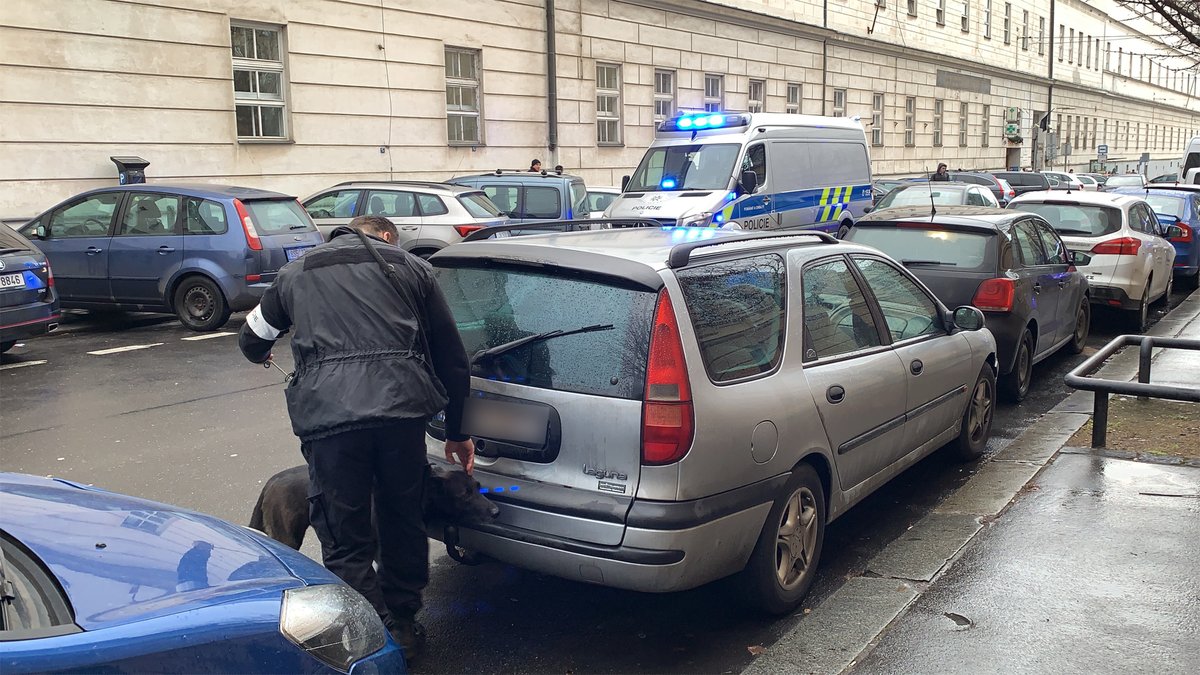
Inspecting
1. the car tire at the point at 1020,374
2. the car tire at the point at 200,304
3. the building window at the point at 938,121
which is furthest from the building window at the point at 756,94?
the car tire at the point at 1020,374

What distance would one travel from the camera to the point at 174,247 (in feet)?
38.7

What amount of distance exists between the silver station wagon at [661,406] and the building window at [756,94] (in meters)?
27.8

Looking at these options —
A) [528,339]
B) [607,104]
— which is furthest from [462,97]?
[528,339]

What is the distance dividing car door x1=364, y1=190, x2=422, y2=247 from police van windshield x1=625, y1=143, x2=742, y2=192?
3474 millimetres

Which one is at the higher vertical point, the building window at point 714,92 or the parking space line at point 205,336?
the building window at point 714,92

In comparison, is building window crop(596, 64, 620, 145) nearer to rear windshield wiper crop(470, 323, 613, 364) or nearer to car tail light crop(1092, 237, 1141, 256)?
car tail light crop(1092, 237, 1141, 256)

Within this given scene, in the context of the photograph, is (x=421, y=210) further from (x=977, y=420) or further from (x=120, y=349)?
(x=977, y=420)

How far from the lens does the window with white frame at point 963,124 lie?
4600 centimetres

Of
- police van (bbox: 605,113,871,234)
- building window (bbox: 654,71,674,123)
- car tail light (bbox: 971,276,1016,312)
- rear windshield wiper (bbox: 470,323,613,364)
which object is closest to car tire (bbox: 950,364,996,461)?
car tail light (bbox: 971,276,1016,312)

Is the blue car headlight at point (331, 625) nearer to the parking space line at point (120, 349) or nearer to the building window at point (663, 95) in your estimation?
the parking space line at point (120, 349)

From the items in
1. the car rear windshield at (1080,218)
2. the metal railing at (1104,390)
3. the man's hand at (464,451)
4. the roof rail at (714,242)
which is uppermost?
the roof rail at (714,242)

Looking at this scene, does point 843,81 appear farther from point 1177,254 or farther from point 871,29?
point 1177,254

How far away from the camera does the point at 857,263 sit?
212 inches

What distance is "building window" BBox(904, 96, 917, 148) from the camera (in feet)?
135
